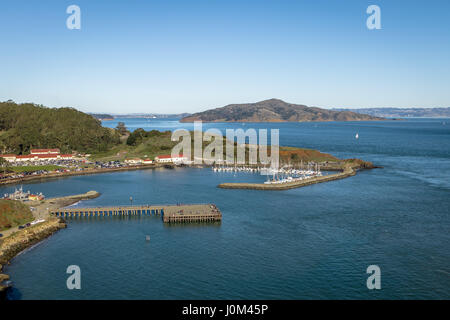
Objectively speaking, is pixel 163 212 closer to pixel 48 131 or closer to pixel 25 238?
pixel 25 238

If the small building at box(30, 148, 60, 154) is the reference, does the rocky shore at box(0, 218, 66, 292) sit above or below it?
below

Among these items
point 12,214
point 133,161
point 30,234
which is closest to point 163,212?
point 30,234

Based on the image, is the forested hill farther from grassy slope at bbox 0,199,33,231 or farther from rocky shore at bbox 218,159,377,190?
grassy slope at bbox 0,199,33,231

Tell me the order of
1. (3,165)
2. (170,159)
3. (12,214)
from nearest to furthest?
(12,214) → (3,165) → (170,159)

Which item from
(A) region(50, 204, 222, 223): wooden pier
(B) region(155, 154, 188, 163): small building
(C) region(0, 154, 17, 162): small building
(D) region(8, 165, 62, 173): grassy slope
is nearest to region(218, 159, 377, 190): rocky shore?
(A) region(50, 204, 222, 223): wooden pier

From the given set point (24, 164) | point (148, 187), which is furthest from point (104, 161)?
point (148, 187)
